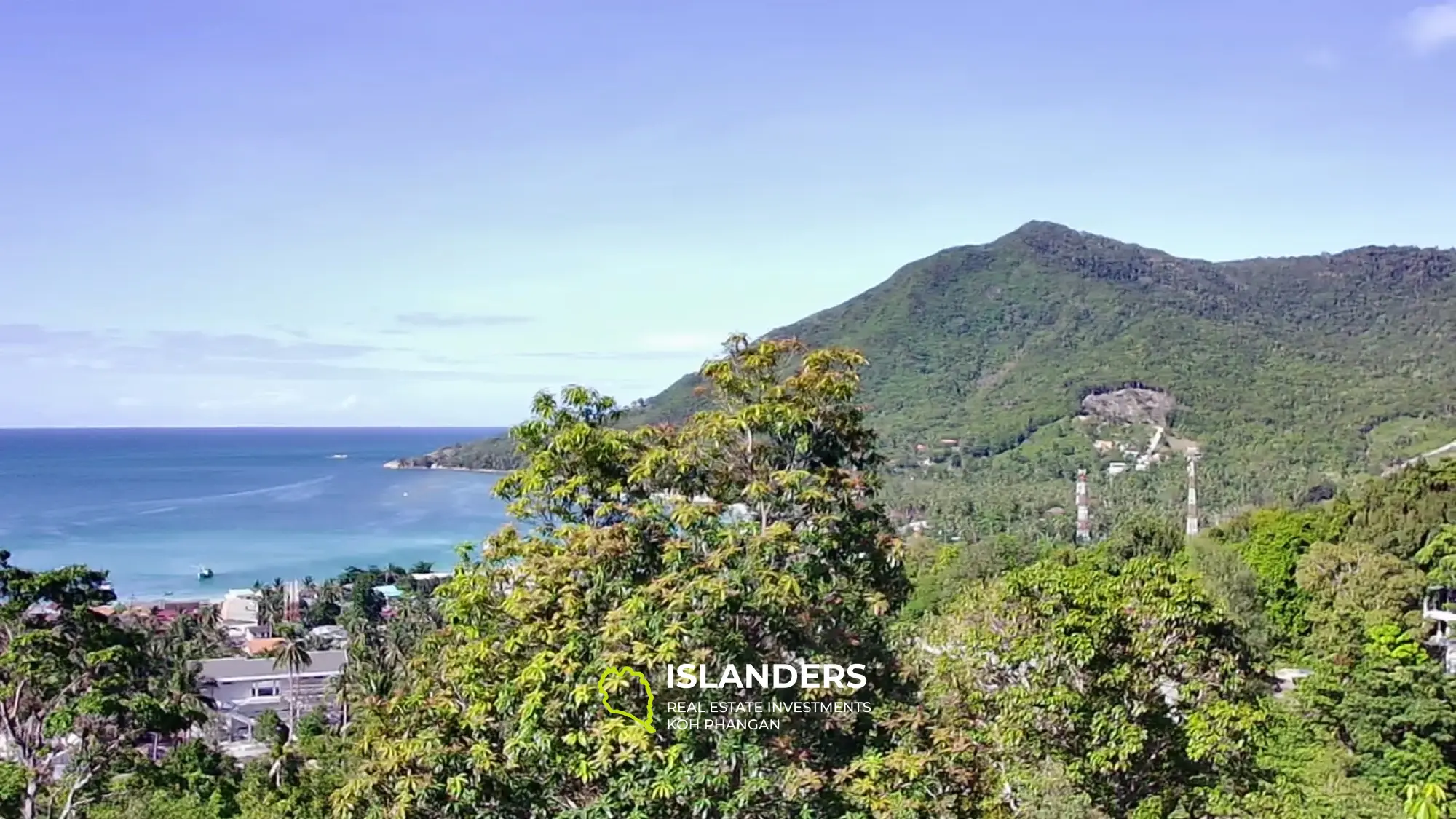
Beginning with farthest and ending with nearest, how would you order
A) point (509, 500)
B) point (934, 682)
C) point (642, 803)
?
1. point (934, 682)
2. point (509, 500)
3. point (642, 803)

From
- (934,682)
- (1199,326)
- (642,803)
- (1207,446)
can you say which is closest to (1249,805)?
(934,682)

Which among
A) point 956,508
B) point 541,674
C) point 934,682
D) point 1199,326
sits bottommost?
point 956,508

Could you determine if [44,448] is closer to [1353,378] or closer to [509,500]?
[1353,378]

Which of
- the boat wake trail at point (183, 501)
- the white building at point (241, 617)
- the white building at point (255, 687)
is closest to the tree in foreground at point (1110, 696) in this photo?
the white building at point (255, 687)

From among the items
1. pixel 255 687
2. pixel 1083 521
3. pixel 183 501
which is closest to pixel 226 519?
pixel 183 501


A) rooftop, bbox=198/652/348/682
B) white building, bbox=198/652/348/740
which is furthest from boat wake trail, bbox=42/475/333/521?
white building, bbox=198/652/348/740

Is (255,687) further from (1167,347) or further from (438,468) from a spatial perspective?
(438,468)

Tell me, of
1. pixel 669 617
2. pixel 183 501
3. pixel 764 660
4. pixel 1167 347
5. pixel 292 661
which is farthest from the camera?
pixel 1167 347
